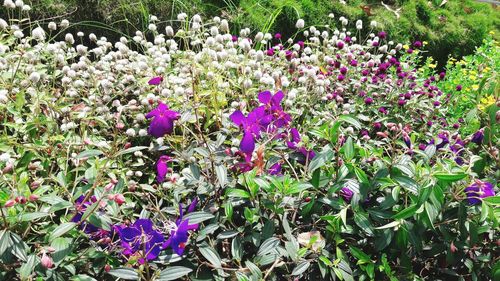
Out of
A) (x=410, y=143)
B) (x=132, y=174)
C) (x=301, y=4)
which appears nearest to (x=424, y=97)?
(x=410, y=143)

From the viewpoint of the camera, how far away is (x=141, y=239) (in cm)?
125

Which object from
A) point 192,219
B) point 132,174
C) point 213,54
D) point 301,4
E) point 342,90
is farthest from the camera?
point 301,4

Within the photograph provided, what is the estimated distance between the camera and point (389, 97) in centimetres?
228

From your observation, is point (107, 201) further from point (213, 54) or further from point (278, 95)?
point (213, 54)

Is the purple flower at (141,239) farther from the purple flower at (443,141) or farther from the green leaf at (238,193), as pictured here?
the purple flower at (443,141)

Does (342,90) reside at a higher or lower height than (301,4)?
higher

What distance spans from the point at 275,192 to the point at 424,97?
52.2 inches

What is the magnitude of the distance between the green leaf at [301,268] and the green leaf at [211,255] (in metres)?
0.19

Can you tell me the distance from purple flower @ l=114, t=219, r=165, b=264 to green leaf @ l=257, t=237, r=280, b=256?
0.25m

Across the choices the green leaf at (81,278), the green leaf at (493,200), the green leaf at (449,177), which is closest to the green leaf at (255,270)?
the green leaf at (81,278)

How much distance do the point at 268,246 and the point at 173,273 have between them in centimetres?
25

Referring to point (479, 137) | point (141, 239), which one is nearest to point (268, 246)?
point (141, 239)

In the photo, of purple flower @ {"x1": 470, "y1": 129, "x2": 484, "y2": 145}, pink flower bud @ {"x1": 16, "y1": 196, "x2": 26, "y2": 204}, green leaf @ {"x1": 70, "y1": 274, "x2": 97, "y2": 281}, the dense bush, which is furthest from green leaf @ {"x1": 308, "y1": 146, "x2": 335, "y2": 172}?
the dense bush

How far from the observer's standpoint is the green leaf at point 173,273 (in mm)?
1219
